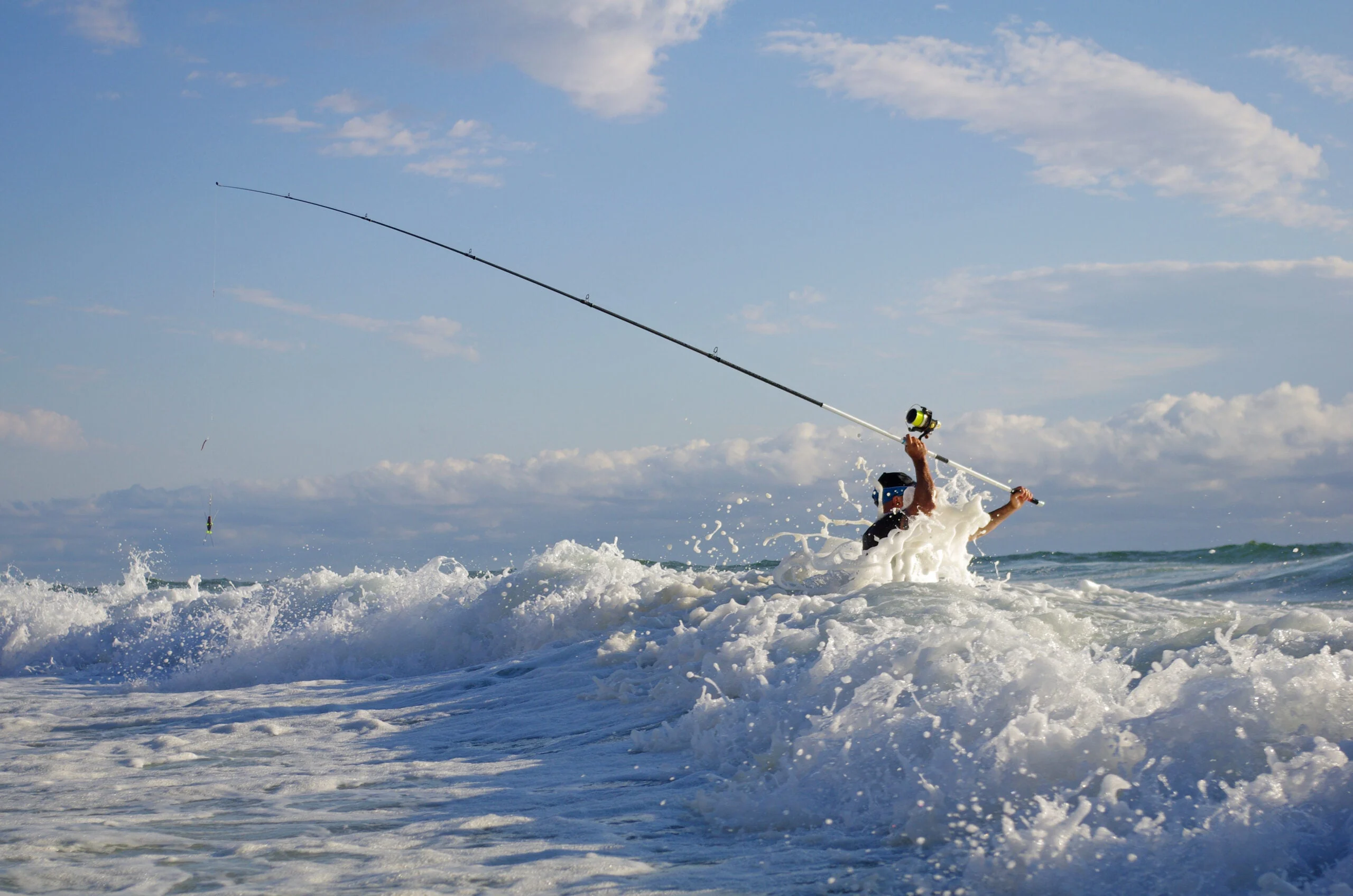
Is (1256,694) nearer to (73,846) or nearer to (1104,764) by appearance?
(1104,764)

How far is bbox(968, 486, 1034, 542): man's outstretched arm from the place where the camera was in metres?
9.73

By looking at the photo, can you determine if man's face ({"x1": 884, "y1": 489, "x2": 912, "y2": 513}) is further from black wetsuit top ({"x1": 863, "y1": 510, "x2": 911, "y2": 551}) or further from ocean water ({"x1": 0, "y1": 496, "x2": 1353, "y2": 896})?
ocean water ({"x1": 0, "y1": 496, "x2": 1353, "y2": 896})

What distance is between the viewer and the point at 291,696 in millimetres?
9680

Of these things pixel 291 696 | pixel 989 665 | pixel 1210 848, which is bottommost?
pixel 291 696

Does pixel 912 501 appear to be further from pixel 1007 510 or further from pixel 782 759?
pixel 782 759

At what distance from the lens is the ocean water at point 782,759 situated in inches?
150

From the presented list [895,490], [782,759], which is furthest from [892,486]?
[782,759]

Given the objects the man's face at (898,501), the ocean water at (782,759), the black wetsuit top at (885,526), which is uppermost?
the man's face at (898,501)

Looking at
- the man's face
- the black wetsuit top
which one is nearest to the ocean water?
the black wetsuit top

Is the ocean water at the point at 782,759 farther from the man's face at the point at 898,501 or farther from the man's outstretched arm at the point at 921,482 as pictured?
the man's face at the point at 898,501

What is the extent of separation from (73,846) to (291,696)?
530 centimetres

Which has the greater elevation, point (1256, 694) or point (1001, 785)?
point (1256, 694)

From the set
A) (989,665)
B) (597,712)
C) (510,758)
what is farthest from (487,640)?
(989,665)

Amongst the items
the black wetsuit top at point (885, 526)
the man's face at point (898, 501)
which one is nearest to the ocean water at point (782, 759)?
the black wetsuit top at point (885, 526)
